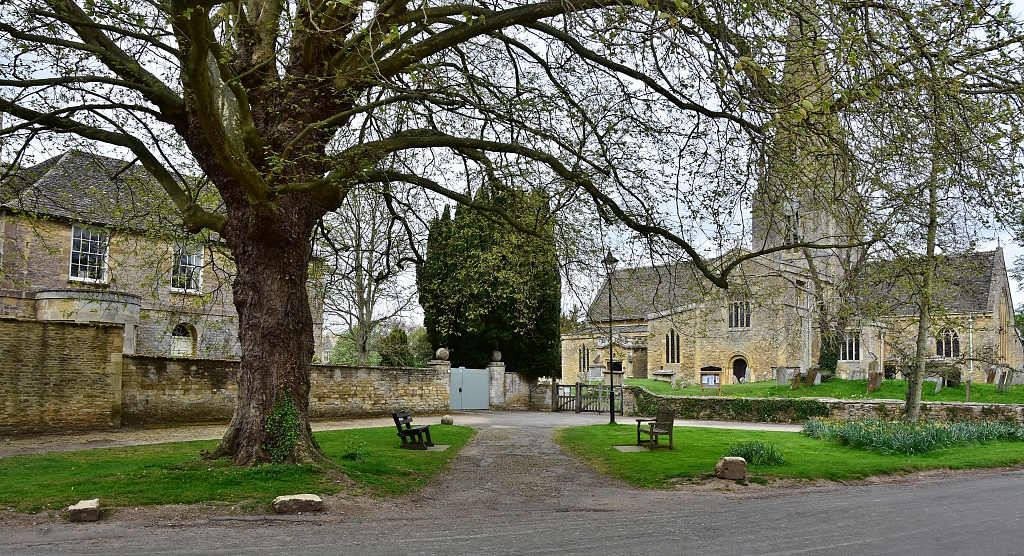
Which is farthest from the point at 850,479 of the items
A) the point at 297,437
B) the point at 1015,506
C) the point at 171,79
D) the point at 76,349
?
the point at 76,349

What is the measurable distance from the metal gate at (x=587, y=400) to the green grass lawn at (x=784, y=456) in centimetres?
1222

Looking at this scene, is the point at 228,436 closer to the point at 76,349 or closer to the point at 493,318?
the point at 76,349

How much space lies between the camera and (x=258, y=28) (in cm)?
1091

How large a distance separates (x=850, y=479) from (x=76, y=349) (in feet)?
54.8

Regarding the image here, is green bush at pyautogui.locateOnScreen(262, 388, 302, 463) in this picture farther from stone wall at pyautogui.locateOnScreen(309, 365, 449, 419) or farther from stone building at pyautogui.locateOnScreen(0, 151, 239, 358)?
stone wall at pyautogui.locateOnScreen(309, 365, 449, 419)

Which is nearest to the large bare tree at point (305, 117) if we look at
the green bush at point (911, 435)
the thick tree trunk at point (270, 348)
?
the thick tree trunk at point (270, 348)

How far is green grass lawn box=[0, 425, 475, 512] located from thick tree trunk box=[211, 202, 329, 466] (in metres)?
0.40

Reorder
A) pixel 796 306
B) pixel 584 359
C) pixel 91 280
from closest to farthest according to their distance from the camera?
pixel 91 280 < pixel 796 306 < pixel 584 359

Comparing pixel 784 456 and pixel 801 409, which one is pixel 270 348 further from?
pixel 801 409

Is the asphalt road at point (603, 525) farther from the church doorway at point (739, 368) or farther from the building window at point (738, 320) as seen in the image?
the church doorway at point (739, 368)

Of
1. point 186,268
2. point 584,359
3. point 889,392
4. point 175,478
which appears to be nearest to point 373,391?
point 186,268

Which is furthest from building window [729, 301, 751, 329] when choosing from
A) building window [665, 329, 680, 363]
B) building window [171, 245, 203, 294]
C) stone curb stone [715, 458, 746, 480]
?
stone curb stone [715, 458, 746, 480]

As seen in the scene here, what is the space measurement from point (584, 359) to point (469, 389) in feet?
89.7

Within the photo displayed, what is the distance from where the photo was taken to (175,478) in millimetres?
9398
